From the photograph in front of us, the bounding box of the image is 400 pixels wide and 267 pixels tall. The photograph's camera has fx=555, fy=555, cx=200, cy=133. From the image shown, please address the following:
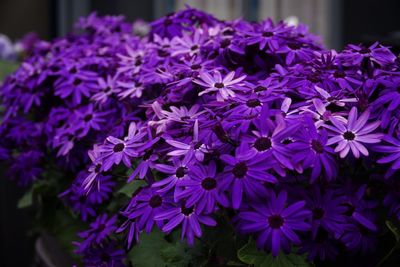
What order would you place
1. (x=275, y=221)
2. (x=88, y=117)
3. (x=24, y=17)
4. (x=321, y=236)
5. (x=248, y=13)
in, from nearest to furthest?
(x=275, y=221) → (x=321, y=236) → (x=88, y=117) → (x=248, y=13) → (x=24, y=17)

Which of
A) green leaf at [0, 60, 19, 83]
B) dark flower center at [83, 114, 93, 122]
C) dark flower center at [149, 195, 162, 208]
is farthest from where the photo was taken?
green leaf at [0, 60, 19, 83]

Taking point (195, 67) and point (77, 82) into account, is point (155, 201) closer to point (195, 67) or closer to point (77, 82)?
point (195, 67)

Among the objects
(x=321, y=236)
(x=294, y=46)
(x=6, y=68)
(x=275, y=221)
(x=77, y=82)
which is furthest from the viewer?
(x=6, y=68)

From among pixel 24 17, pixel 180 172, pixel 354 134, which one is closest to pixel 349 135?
pixel 354 134

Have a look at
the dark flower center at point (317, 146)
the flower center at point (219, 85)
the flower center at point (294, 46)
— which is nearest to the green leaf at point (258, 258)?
the dark flower center at point (317, 146)

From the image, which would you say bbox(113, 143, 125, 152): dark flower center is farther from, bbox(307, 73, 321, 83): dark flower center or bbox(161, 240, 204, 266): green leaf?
bbox(307, 73, 321, 83): dark flower center

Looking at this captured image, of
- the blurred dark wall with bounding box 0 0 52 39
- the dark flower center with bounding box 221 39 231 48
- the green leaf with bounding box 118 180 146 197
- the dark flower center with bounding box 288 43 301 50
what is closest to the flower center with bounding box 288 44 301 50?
the dark flower center with bounding box 288 43 301 50

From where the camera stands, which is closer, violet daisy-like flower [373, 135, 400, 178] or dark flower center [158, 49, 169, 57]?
violet daisy-like flower [373, 135, 400, 178]
